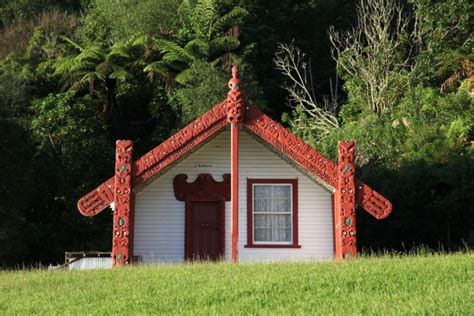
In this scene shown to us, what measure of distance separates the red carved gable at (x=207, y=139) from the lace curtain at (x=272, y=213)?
5.05 ft

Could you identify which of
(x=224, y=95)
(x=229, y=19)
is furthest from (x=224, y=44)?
(x=224, y=95)

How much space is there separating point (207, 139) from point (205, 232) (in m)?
A: 2.65

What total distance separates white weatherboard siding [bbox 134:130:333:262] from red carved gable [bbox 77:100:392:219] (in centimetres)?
140

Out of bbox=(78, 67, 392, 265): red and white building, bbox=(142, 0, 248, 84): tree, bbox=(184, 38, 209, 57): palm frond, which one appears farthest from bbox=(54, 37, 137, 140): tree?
bbox=(78, 67, 392, 265): red and white building

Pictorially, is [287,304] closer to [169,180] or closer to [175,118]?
[169,180]

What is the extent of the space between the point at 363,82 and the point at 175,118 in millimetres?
8189

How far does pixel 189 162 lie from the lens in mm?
21172

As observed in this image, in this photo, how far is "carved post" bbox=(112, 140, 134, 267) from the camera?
18.6 metres

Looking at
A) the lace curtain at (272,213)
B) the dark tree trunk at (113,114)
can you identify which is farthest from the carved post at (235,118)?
the dark tree trunk at (113,114)

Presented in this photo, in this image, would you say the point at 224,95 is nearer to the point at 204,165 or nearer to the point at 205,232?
the point at 204,165

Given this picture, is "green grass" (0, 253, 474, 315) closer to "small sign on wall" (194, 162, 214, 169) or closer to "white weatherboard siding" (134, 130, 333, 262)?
"white weatherboard siding" (134, 130, 333, 262)

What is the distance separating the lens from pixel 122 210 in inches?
733

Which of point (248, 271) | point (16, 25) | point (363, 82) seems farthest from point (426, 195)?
point (16, 25)

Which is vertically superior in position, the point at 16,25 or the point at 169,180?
the point at 16,25
